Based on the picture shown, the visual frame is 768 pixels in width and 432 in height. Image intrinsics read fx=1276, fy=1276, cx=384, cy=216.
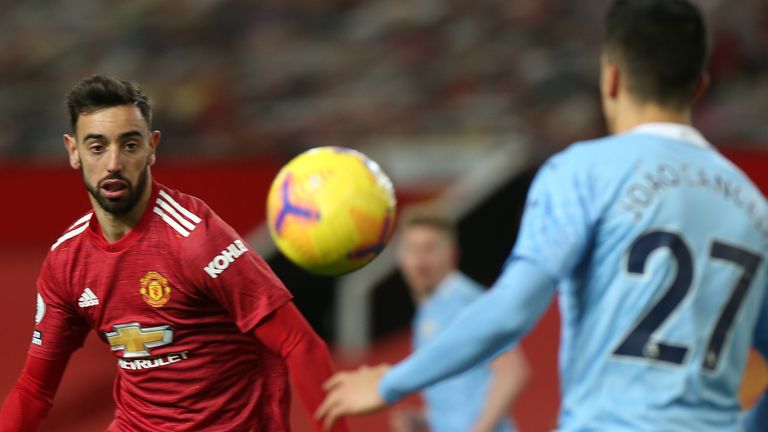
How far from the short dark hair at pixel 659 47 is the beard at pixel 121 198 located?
5.94 feet

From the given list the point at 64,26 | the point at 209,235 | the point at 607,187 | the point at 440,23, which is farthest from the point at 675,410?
the point at 64,26

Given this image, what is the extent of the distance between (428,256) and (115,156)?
2866 mm

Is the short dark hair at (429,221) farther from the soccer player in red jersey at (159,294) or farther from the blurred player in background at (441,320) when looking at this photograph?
the soccer player in red jersey at (159,294)

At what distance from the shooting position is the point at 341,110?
12.3 meters

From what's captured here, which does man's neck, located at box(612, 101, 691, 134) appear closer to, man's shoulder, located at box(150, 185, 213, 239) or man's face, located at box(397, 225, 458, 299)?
man's shoulder, located at box(150, 185, 213, 239)

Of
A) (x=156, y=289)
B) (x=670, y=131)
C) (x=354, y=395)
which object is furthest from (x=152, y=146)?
(x=670, y=131)

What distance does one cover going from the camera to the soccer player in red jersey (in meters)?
4.07

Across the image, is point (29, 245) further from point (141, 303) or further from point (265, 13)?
point (141, 303)

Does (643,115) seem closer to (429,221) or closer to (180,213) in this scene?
(180,213)

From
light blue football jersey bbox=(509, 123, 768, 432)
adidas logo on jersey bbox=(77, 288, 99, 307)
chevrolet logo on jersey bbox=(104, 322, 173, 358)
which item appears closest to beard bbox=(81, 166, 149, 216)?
adidas logo on jersey bbox=(77, 288, 99, 307)

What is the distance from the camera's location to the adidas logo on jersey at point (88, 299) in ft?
14.1

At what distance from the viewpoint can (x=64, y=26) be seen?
1345 centimetres

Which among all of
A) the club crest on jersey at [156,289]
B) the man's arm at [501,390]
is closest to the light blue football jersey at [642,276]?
the club crest on jersey at [156,289]

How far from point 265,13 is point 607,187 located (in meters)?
10.4
